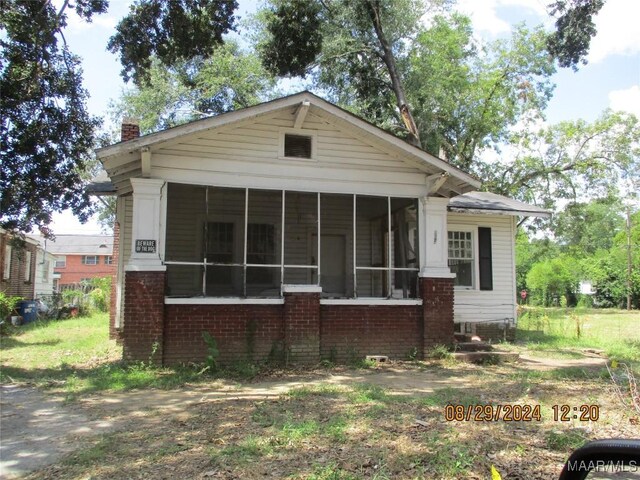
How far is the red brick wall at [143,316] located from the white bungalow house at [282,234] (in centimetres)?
2

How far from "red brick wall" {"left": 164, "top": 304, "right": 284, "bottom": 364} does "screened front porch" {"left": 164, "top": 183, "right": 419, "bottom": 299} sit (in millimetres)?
1464

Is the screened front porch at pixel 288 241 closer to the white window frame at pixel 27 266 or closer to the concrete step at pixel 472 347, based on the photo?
the concrete step at pixel 472 347

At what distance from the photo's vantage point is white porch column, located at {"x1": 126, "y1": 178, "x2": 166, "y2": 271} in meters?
9.05

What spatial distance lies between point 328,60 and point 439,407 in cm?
1659

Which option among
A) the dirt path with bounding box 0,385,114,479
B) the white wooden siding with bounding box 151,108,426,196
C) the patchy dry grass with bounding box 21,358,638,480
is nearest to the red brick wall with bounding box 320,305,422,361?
the white wooden siding with bounding box 151,108,426,196

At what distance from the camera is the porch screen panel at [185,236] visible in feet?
38.2

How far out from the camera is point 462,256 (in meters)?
13.5

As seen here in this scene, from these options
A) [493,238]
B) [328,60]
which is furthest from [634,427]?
[328,60]

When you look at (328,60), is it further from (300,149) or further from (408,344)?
(408,344)

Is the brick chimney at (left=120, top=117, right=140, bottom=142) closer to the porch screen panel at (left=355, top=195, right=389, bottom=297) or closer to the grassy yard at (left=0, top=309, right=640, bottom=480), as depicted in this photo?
the grassy yard at (left=0, top=309, right=640, bottom=480)

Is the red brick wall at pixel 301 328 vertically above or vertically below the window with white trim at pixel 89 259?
below

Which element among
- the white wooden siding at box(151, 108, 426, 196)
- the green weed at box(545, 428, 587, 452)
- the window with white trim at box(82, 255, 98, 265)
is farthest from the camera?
the window with white trim at box(82, 255, 98, 265)

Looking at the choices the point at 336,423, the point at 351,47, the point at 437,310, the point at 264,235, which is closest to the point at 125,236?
the point at 264,235

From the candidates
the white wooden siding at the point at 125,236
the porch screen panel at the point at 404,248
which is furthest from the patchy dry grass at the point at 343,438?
the white wooden siding at the point at 125,236
